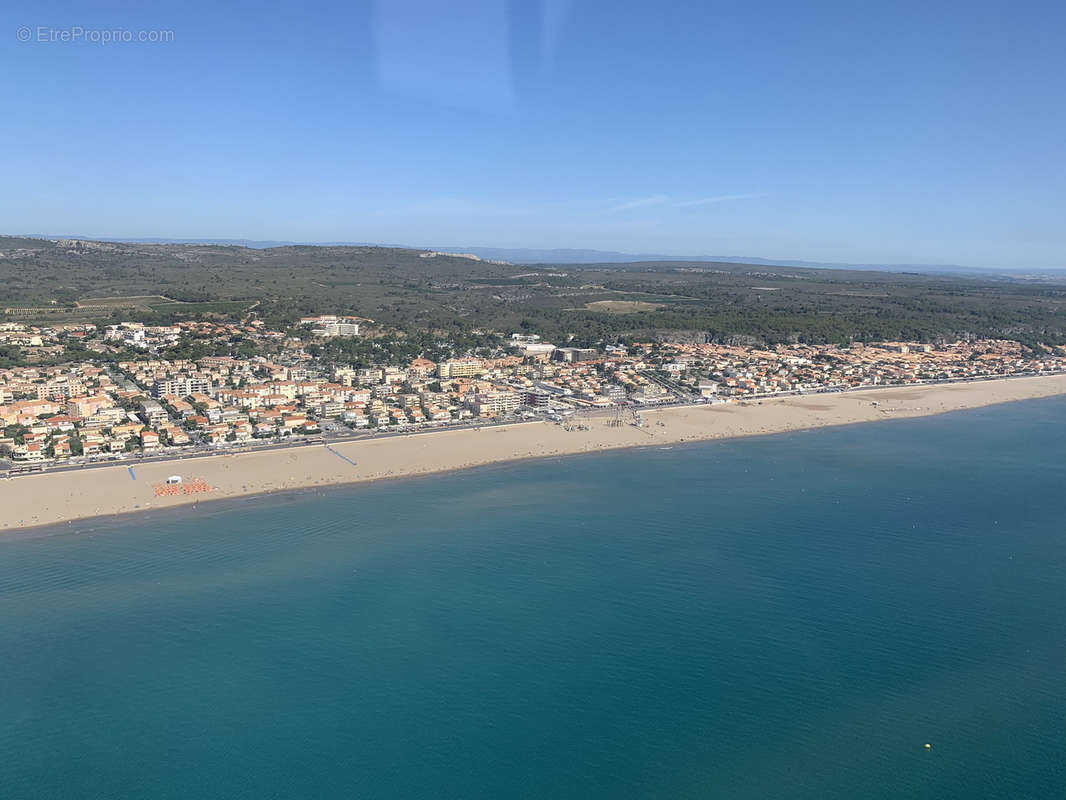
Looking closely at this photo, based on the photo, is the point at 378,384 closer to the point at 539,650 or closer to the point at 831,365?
the point at 539,650

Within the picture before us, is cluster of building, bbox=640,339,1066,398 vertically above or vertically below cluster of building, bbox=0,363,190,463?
below

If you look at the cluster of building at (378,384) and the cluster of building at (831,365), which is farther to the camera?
the cluster of building at (831,365)

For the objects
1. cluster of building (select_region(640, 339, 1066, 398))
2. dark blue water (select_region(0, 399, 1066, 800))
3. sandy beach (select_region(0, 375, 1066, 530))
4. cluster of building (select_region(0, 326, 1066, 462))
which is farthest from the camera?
cluster of building (select_region(640, 339, 1066, 398))

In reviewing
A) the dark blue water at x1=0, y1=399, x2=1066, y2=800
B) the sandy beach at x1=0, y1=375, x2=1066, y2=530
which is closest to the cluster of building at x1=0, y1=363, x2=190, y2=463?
the sandy beach at x1=0, y1=375, x2=1066, y2=530

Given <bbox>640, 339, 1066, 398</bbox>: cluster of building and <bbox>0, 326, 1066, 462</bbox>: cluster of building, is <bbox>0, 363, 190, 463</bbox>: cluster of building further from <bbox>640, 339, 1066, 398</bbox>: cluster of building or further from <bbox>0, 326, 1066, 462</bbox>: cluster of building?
<bbox>640, 339, 1066, 398</bbox>: cluster of building

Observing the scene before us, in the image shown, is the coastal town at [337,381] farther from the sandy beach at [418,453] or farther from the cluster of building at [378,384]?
the sandy beach at [418,453]

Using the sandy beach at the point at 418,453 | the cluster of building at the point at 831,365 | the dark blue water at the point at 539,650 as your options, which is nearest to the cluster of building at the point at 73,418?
the sandy beach at the point at 418,453

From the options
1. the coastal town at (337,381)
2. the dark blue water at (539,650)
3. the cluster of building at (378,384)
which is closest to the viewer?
the dark blue water at (539,650)
